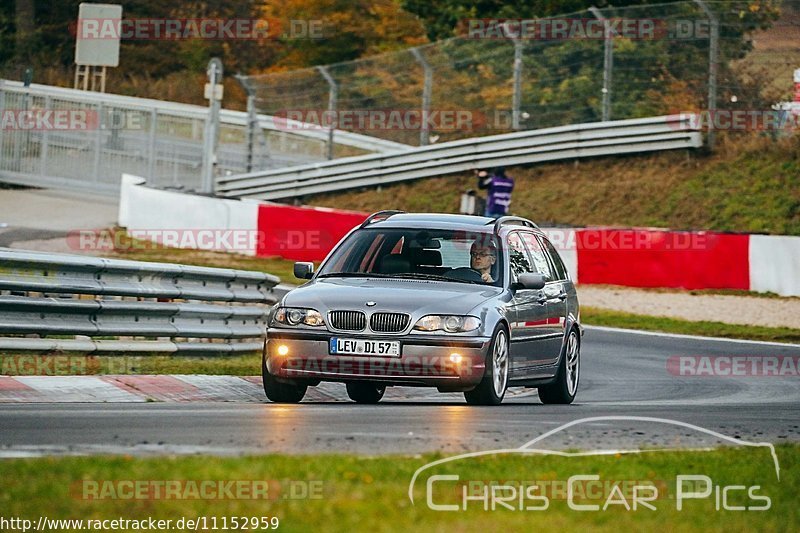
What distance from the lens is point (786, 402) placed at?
1323cm

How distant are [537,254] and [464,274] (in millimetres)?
1304

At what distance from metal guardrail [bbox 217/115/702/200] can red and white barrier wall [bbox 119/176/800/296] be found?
22.2ft

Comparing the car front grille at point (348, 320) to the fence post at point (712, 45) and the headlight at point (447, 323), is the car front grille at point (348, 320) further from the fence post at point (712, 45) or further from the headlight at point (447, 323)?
the fence post at point (712, 45)

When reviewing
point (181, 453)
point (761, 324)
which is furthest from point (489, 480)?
point (761, 324)

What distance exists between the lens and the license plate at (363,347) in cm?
1101

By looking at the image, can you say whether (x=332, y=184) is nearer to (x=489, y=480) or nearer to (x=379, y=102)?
(x=379, y=102)

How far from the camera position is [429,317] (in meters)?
11.1

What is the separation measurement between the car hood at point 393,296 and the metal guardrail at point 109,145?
25.2m

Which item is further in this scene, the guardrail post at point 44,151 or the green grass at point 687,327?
the guardrail post at point 44,151

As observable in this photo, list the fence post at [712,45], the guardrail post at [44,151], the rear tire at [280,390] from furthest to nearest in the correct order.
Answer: the guardrail post at [44,151] → the fence post at [712,45] → the rear tire at [280,390]

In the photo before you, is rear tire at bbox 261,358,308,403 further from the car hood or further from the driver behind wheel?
the driver behind wheel

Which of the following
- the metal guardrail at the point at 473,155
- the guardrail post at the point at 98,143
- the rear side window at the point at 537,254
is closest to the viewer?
the rear side window at the point at 537,254

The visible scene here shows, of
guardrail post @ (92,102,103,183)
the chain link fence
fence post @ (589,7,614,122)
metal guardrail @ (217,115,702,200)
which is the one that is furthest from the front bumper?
guardrail post @ (92,102,103,183)

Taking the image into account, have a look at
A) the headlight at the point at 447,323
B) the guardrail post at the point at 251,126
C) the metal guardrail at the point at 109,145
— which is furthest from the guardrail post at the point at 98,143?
the headlight at the point at 447,323
